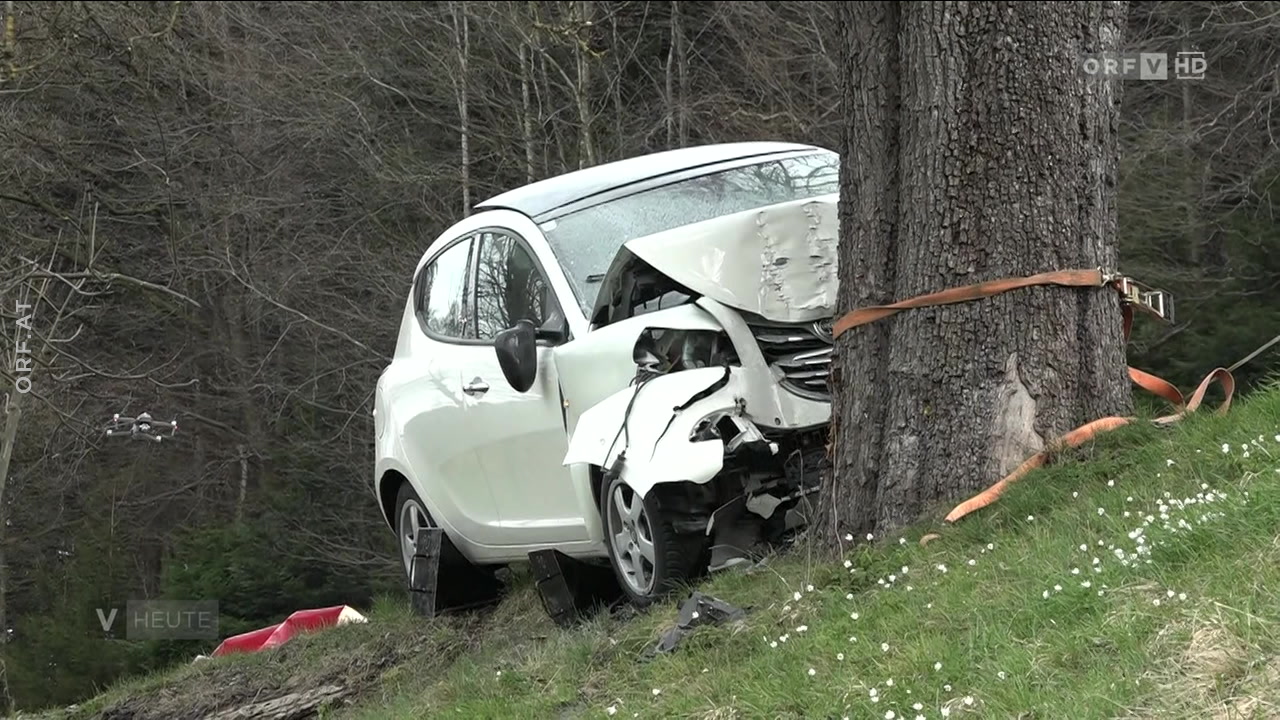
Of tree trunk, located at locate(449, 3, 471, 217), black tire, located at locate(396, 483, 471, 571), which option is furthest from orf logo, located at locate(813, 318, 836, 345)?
tree trunk, located at locate(449, 3, 471, 217)

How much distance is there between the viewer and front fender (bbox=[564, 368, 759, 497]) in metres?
6.00

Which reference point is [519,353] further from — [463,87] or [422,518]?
[463,87]

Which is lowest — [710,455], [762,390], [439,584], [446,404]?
[439,584]

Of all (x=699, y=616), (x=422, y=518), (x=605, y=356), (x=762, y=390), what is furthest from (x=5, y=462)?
(x=699, y=616)

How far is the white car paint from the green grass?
25.3 inches

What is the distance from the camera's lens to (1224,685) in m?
3.52

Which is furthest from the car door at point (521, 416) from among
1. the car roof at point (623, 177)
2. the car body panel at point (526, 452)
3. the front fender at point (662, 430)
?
the front fender at point (662, 430)

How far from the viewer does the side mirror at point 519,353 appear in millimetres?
7035

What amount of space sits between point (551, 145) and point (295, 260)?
166 inches

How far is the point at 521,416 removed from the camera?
7.38 meters

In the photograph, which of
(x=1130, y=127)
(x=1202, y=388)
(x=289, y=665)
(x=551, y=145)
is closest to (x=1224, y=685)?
(x=1202, y=388)

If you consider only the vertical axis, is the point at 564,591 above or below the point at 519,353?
below

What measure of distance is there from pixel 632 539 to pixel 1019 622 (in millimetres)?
2445

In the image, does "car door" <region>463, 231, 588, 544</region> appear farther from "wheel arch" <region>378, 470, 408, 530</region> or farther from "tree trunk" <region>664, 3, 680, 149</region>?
"tree trunk" <region>664, 3, 680, 149</region>
